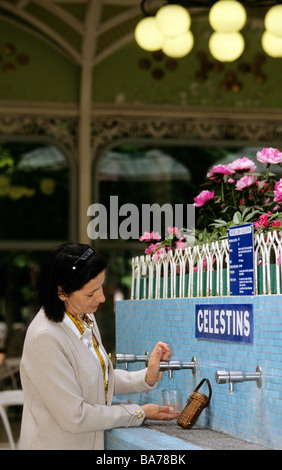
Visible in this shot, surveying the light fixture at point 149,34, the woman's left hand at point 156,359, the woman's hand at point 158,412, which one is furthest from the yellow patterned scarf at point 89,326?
the light fixture at point 149,34

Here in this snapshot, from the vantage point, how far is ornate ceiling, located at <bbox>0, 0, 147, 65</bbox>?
8.70m

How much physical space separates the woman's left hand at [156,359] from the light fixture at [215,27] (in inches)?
107

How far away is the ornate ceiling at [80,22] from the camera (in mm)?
8695

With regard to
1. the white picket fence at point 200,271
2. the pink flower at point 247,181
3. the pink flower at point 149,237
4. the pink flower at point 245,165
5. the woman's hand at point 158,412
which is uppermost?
the pink flower at point 245,165

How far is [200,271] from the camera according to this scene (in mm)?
3305

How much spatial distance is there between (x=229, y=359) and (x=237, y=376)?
0.64 ft

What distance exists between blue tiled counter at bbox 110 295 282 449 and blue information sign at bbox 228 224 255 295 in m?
0.04

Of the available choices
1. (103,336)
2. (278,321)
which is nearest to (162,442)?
(278,321)

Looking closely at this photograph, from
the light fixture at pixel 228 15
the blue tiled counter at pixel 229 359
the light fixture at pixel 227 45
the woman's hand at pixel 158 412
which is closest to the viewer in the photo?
the blue tiled counter at pixel 229 359

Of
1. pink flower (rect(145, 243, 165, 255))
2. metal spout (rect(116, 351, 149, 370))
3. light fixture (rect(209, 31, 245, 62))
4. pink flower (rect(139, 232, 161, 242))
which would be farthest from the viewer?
light fixture (rect(209, 31, 245, 62))

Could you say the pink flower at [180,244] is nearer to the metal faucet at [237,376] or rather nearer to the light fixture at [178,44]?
the metal faucet at [237,376]

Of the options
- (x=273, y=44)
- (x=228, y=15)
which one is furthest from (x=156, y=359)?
(x=273, y=44)

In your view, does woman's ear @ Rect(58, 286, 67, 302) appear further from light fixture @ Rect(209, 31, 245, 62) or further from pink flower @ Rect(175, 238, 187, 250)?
light fixture @ Rect(209, 31, 245, 62)

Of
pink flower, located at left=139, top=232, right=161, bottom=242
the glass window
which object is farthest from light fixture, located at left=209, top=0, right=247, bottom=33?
the glass window
